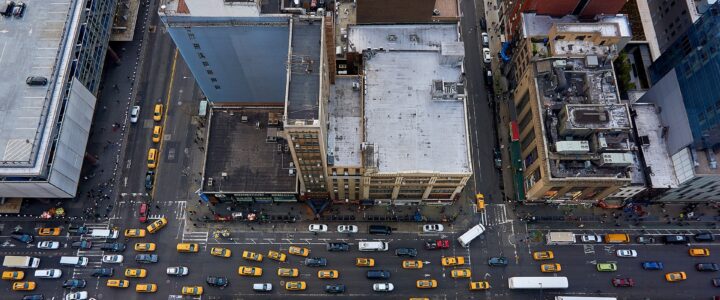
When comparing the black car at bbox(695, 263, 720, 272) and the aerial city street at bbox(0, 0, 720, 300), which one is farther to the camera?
the black car at bbox(695, 263, 720, 272)

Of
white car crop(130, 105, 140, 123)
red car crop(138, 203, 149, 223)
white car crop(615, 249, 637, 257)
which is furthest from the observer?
white car crop(130, 105, 140, 123)

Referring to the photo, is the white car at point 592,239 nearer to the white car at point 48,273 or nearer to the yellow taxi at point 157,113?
the yellow taxi at point 157,113

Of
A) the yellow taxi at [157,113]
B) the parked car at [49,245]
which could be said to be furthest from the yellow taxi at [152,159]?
the parked car at [49,245]

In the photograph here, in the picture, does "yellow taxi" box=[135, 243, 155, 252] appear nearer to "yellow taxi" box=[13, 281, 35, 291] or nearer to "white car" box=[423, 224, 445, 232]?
"yellow taxi" box=[13, 281, 35, 291]

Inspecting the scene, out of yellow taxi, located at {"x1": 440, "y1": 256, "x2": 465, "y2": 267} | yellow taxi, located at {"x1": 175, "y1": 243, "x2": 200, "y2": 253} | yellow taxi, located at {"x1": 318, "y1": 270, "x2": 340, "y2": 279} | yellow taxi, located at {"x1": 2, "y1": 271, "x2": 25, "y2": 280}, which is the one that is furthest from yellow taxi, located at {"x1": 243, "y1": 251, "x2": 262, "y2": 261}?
yellow taxi, located at {"x1": 2, "y1": 271, "x2": 25, "y2": 280}

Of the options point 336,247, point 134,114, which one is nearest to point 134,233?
point 134,114

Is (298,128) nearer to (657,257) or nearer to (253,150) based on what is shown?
(253,150)

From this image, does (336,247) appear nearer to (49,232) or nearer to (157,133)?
(157,133)
